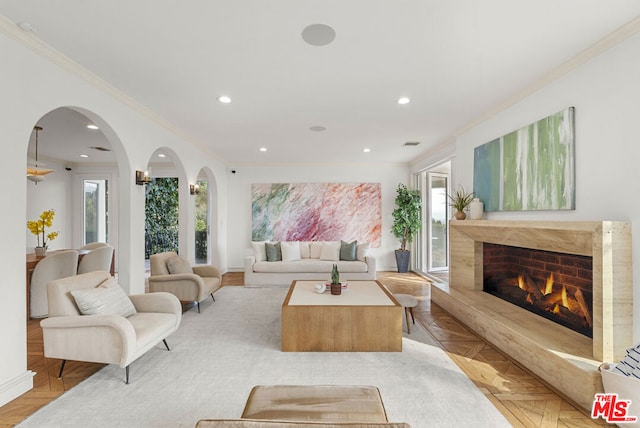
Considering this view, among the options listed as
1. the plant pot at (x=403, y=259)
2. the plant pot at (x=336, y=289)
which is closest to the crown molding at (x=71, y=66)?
the plant pot at (x=336, y=289)

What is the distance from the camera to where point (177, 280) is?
159 inches

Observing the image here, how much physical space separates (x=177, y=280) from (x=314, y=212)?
3.69m

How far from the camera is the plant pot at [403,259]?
6930 mm

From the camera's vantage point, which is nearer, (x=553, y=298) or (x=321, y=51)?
(x=321, y=51)

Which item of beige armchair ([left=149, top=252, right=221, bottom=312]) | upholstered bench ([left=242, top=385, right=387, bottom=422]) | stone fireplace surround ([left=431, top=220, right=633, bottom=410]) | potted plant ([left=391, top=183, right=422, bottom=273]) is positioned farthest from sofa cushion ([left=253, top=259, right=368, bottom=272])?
upholstered bench ([left=242, top=385, right=387, bottom=422])

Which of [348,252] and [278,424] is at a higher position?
[278,424]

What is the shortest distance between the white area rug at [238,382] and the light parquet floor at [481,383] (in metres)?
0.10

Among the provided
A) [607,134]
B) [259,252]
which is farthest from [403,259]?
[607,134]

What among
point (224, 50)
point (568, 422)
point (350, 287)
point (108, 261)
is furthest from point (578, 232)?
point (108, 261)

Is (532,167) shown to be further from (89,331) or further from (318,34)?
(89,331)

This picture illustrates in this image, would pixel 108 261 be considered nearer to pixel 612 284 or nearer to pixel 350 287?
pixel 350 287

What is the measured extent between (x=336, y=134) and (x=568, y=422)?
410cm

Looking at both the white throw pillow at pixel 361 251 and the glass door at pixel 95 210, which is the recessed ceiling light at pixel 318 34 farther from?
the glass door at pixel 95 210

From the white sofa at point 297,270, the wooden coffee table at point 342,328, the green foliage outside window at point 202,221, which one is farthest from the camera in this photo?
the green foliage outside window at point 202,221
